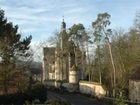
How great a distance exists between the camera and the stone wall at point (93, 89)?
6930 cm

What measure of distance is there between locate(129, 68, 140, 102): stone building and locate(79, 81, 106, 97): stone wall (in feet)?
21.3

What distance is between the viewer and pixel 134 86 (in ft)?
200

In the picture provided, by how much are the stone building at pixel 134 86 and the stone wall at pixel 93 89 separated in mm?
6482

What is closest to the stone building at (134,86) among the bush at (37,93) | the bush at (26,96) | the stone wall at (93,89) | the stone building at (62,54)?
the stone wall at (93,89)

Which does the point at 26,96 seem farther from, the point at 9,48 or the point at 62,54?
the point at 62,54

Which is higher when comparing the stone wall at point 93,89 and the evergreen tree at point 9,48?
the evergreen tree at point 9,48

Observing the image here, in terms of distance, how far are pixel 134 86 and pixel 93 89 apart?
13.1 m

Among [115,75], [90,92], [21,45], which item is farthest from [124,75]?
[21,45]

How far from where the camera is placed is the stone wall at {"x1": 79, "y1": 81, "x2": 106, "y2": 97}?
69300 millimetres

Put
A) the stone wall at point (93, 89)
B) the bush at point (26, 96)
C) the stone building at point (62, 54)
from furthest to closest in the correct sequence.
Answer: the stone building at point (62, 54), the stone wall at point (93, 89), the bush at point (26, 96)

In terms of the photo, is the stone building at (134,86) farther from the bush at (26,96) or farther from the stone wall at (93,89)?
the bush at (26,96)

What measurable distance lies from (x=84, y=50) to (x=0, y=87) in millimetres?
54248

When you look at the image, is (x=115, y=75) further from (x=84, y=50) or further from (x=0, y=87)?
(x=84, y=50)

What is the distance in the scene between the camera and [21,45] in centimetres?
6519
